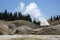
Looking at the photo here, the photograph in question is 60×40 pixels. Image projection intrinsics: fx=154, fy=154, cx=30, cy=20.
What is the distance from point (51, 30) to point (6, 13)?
98.6 feet

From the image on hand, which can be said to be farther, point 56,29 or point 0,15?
point 0,15

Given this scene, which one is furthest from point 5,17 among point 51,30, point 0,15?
point 51,30

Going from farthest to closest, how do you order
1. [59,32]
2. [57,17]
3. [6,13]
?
[57,17]
[6,13]
[59,32]

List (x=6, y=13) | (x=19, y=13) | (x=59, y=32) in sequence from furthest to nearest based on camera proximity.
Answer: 1. (x=19, y=13)
2. (x=6, y=13)
3. (x=59, y=32)

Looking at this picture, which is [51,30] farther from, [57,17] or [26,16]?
[57,17]

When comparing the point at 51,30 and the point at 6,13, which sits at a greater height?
the point at 6,13

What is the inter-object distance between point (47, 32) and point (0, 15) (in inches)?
1090

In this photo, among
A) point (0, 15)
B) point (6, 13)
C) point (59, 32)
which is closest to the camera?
point (59, 32)

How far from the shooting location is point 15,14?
48688mm

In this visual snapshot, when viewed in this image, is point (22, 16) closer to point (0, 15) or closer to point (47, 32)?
point (0, 15)

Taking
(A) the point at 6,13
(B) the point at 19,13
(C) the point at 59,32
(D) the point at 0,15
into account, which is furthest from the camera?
(B) the point at 19,13

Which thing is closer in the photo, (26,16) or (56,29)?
(56,29)

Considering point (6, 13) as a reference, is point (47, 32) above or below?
below

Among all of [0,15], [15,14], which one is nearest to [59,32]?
[0,15]
